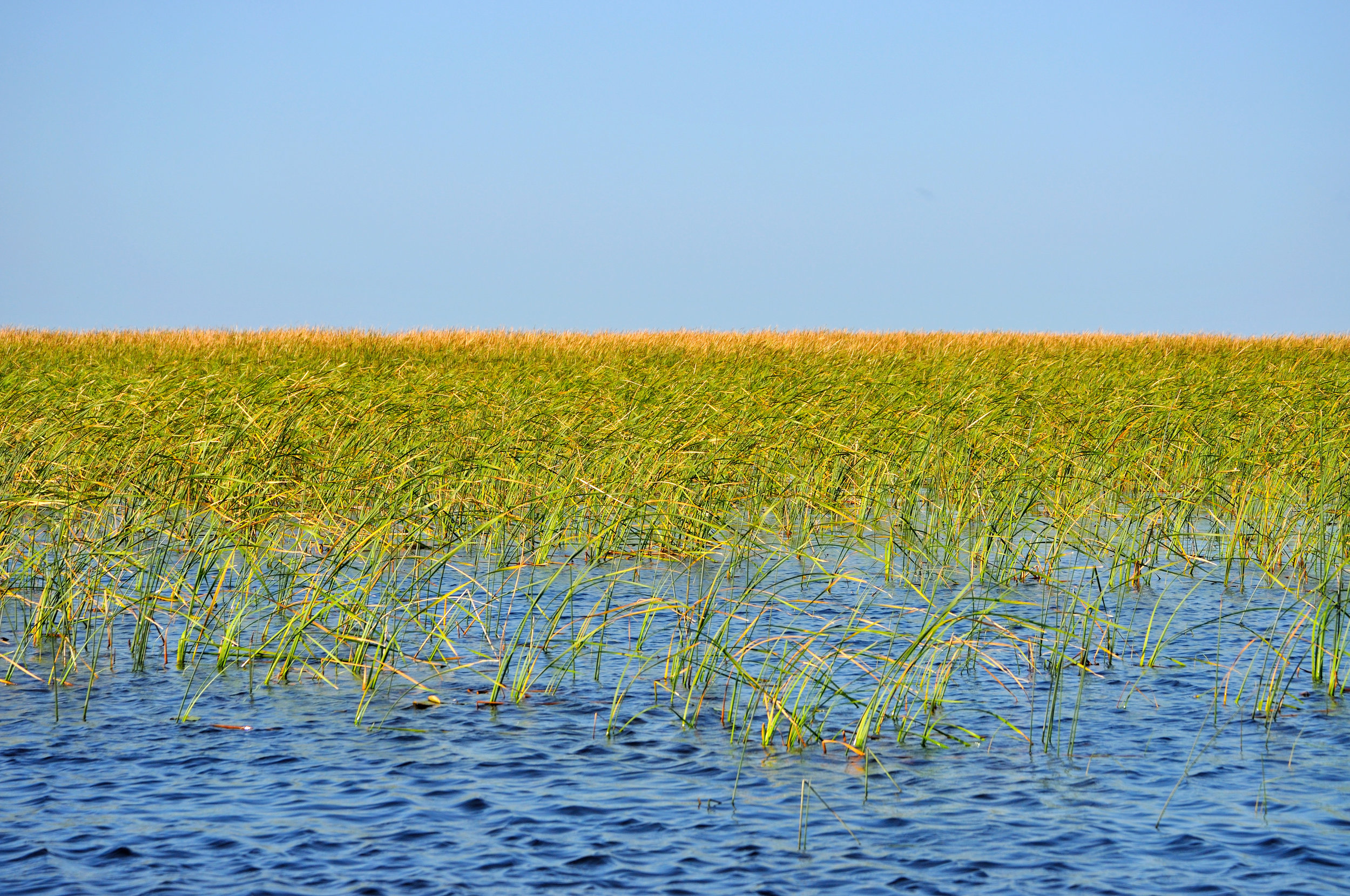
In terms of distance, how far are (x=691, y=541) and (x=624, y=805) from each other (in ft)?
13.6

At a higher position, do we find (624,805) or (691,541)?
(691,541)

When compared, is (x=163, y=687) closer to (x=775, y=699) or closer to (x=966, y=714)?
(x=775, y=699)

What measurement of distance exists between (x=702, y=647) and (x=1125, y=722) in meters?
2.16

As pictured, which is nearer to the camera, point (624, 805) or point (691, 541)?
point (624, 805)

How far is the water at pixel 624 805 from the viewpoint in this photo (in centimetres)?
399

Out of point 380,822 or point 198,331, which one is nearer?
point 380,822

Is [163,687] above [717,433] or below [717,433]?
below

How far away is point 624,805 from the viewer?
15.0 feet

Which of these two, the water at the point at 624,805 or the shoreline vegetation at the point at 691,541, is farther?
the shoreline vegetation at the point at 691,541

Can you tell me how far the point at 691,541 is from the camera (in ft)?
28.4

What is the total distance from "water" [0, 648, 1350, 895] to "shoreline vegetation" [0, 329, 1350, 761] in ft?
0.70

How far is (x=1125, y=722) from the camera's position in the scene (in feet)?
17.9

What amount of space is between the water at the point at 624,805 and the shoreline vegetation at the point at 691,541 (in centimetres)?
21

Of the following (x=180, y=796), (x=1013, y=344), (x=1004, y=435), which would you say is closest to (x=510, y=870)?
(x=180, y=796)
